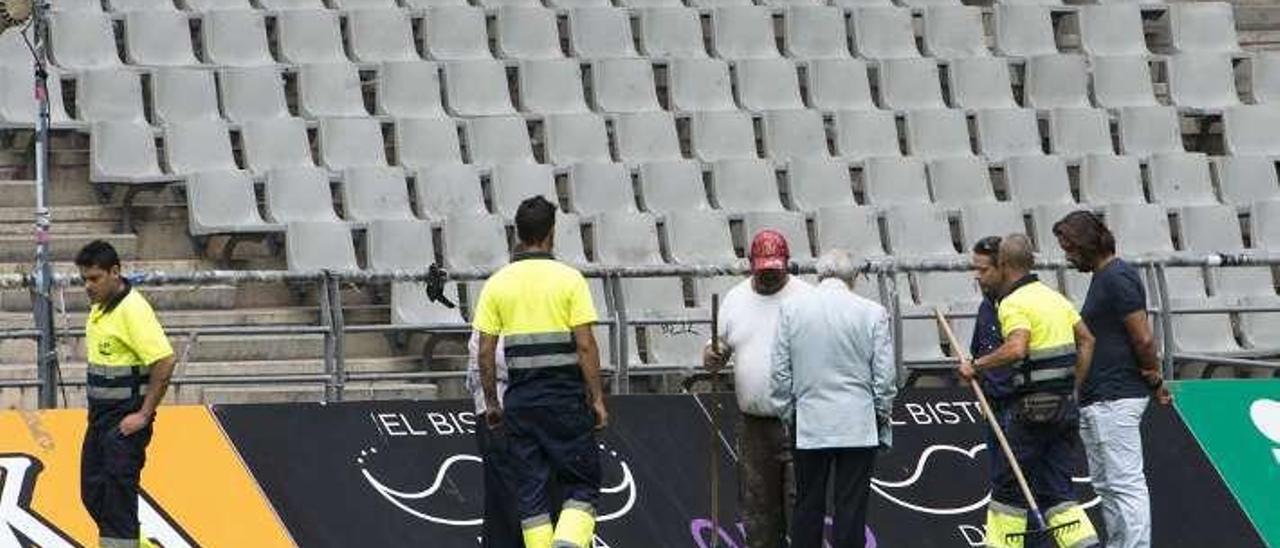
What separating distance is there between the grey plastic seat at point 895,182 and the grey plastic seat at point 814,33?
1398mm

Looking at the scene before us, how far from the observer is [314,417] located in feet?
49.8

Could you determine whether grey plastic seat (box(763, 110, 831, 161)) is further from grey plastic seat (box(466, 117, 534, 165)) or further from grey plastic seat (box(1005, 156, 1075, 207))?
grey plastic seat (box(466, 117, 534, 165))

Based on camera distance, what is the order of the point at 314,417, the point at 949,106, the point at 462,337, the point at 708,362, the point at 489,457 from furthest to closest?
the point at 949,106 → the point at 462,337 → the point at 314,417 → the point at 708,362 → the point at 489,457

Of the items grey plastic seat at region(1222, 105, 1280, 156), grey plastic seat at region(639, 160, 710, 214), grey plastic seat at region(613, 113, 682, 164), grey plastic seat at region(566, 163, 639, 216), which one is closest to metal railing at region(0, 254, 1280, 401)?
grey plastic seat at region(566, 163, 639, 216)

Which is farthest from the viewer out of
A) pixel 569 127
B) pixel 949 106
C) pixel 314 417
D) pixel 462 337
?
pixel 949 106

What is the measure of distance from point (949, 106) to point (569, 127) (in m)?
3.25

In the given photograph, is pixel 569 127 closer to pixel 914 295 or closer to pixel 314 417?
pixel 914 295

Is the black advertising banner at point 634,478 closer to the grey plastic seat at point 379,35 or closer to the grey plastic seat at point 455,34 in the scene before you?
the grey plastic seat at point 379,35

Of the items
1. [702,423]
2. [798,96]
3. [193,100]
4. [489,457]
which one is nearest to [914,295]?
[798,96]

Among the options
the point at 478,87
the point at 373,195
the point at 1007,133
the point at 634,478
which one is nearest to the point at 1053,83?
the point at 1007,133

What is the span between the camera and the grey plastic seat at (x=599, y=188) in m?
18.9

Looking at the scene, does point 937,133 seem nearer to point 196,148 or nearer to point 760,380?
point 196,148

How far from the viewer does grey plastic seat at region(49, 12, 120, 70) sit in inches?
731

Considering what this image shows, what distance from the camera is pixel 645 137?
64.1 ft
